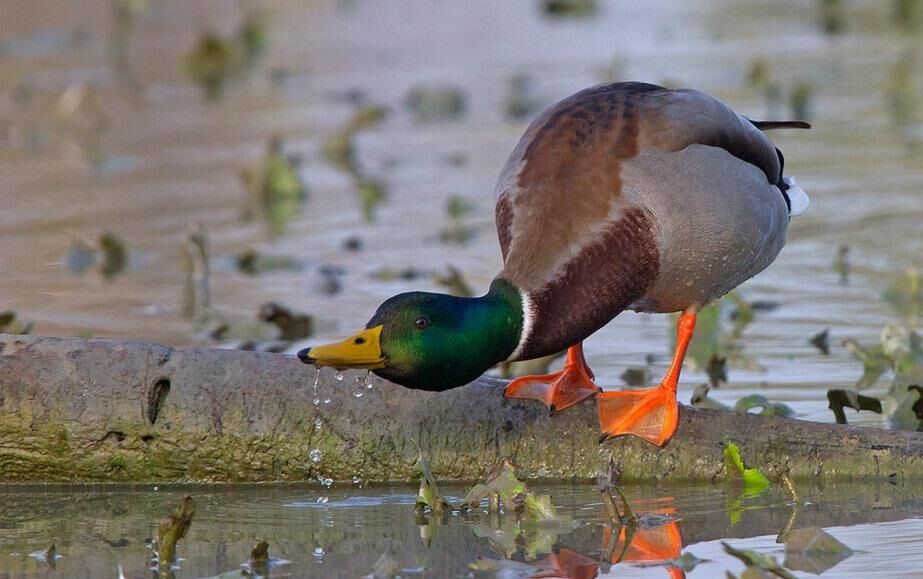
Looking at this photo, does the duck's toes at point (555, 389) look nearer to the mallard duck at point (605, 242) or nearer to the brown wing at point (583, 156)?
the mallard duck at point (605, 242)

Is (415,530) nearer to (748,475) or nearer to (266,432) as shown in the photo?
(266,432)

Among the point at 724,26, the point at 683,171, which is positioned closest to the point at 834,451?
the point at 683,171

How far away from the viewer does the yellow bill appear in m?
3.88

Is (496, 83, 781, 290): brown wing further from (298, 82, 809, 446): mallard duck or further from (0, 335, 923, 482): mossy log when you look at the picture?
(0, 335, 923, 482): mossy log

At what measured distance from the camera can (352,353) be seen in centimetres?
391

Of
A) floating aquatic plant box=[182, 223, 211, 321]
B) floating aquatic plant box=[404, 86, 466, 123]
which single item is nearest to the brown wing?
floating aquatic plant box=[182, 223, 211, 321]

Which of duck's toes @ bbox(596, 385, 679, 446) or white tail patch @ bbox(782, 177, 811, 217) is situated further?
white tail patch @ bbox(782, 177, 811, 217)

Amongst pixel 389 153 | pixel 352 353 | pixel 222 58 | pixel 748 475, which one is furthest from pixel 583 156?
pixel 222 58

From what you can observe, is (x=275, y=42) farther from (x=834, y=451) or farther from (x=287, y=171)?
(x=834, y=451)

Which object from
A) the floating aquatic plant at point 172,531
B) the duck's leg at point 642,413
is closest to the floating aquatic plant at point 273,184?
the duck's leg at point 642,413

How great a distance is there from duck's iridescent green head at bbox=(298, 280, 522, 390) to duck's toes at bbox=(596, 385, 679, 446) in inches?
18.4

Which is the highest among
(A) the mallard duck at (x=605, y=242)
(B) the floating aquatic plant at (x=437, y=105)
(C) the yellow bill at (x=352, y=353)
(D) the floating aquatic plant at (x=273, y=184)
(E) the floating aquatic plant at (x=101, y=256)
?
(B) the floating aquatic plant at (x=437, y=105)

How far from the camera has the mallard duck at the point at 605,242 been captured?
419 cm

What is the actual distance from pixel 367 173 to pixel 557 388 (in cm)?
523
